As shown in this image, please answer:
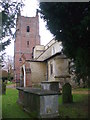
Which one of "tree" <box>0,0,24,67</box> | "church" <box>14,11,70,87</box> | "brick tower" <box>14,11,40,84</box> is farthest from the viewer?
"brick tower" <box>14,11,40,84</box>

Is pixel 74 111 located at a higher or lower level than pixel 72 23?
lower

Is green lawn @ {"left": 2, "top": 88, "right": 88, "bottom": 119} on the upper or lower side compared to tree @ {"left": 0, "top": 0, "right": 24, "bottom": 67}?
lower

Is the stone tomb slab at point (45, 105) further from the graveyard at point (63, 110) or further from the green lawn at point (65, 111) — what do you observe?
the green lawn at point (65, 111)

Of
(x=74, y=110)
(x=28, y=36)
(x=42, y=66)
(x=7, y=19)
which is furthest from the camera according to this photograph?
(x=28, y=36)

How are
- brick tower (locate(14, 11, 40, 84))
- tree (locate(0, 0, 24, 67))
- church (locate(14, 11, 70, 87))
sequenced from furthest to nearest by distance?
brick tower (locate(14, 11, 40, 84)) < church (locate(14, 11, 70, 87)) < tree (locate(0, 0, 24, 67))

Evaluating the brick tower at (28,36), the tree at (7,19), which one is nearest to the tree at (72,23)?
the tree at (7,19)

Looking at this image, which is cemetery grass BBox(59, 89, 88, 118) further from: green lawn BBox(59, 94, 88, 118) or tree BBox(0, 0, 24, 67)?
tree BBox(0, 0, 24, 67)

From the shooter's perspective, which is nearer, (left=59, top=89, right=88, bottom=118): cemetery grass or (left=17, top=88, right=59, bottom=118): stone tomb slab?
(left=17, top=88, right=59, bottom=118): stone tomb slab

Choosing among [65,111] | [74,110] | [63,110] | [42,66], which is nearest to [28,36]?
[42,66]

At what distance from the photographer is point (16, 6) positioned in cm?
880

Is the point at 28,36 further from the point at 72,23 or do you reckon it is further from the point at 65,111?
the point at 72,23

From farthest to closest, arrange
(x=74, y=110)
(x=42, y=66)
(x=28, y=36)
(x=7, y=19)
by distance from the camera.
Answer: (x=28, y=36)
(x=42, y=66)
(x=74, y=110)
(x=7, y=19)

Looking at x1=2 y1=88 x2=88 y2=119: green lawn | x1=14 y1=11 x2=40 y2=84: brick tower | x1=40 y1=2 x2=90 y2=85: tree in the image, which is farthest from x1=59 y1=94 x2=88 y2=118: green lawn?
x1=14 y1=11 x2=40 y2=84: brick tower

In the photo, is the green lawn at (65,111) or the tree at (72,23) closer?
the tree at (72,23)
